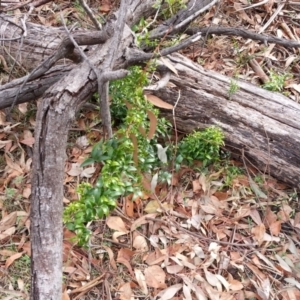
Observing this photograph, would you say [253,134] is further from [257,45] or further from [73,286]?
[73,286]

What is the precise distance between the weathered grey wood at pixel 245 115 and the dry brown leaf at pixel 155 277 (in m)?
0.65

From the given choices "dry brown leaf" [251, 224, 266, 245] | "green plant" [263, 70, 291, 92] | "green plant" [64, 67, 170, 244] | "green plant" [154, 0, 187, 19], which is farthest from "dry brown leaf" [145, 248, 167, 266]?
"green plant" [154, 0, 187, 19]

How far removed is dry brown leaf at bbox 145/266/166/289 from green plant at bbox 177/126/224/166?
0.51 meters

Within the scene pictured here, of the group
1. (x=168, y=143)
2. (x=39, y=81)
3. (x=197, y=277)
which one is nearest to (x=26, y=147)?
(x=39, y=81)

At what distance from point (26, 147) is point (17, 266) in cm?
59

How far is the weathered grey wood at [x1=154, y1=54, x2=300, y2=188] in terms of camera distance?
6.45 feet

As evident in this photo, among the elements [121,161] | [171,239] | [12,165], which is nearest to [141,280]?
[171,239]

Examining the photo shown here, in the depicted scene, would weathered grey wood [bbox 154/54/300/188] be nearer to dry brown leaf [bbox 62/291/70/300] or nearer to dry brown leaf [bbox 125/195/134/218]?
dry brown leaf [bbox 125/195/134/218]

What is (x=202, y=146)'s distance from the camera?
2006 millimetres

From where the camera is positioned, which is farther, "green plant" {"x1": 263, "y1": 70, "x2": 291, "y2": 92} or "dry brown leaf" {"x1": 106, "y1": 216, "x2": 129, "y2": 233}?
"green plant" {"x1": 263, "y1": 70, "x2": 291, "y2": 92}

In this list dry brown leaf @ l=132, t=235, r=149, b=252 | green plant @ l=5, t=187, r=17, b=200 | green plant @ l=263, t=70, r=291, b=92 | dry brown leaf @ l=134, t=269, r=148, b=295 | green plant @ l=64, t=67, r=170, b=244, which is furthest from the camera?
green plant @ l=263, t=70, r=291, b=92

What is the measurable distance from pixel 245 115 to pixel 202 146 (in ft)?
0.78

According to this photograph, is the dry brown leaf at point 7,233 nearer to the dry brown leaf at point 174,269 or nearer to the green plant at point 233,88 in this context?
the dry brown leaf at point 174,269

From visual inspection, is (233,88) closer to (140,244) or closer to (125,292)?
(140,244)
